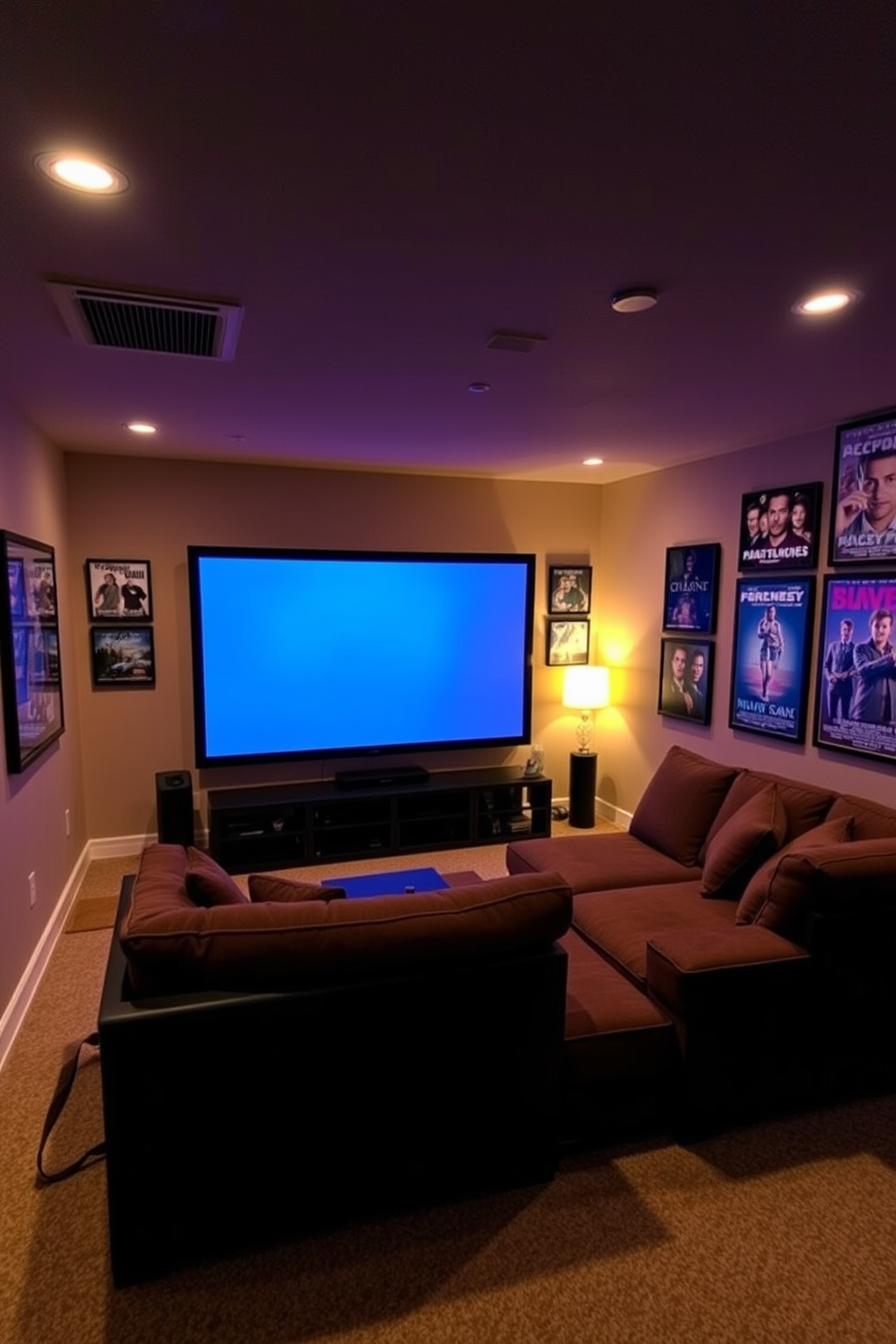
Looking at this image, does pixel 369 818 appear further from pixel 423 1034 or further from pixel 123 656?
pixel 423 1034

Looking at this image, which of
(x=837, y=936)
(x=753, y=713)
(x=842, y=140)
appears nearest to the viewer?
(x=842, y=140)

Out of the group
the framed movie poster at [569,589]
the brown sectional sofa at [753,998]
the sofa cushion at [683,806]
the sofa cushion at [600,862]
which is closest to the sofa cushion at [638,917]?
the brown sectional sofa at [753,998]

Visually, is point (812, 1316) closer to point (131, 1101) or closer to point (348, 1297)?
point (348, 1297)

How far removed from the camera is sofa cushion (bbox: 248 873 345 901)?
2.12 meters

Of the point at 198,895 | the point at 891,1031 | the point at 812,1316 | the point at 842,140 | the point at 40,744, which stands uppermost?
the point at 842,140

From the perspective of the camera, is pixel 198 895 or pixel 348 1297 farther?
pixel 198 895

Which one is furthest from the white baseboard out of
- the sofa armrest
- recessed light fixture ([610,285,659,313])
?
recessed light fixture ([610,285,659,313])

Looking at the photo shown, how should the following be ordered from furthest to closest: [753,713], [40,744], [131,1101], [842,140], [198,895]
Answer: [753,713], [40,744], [198,895], [131,1101], [842,140]

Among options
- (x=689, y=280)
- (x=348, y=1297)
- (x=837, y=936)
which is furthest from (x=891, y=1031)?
(x=689, y=280)

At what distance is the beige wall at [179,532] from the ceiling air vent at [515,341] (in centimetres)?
274

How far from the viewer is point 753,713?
4.10 meters

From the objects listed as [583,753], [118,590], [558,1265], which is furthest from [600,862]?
[118,590]

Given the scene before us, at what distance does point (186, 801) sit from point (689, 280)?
3791 millimetres

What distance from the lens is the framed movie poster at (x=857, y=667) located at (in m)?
3.27
